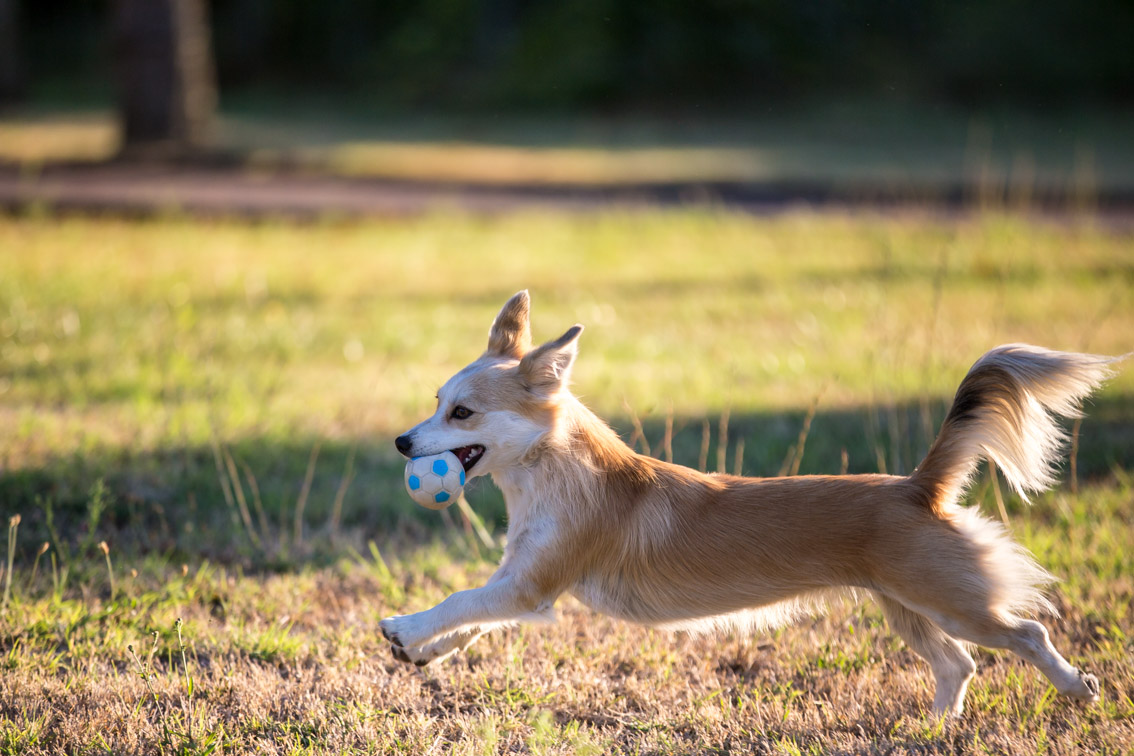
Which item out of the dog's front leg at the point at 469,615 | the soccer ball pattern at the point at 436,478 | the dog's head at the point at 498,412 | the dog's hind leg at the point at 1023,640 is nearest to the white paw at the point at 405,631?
the dog's front leg at the point at 469,615

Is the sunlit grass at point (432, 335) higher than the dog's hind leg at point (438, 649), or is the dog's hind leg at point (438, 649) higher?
the dog's hind leg at point (438, 649)

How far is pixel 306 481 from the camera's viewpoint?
535 cm

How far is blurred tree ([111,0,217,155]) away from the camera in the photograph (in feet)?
51.9

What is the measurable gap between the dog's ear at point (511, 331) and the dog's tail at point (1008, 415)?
163 centimetres

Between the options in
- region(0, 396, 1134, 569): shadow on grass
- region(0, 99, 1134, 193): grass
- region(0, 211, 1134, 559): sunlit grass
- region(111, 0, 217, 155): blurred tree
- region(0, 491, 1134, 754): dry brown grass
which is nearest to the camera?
region(0, 491, 1134, 754): dry brown grass

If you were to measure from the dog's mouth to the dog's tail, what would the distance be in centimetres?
158

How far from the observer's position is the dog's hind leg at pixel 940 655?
12.9 feet

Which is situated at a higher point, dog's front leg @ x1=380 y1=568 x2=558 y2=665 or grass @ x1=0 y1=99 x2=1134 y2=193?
dog's front leg @ x1=380 y1=568 x2=558 y2=665

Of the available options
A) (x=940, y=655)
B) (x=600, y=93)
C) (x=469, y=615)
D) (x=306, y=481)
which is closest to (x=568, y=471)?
(x=469, y=615)

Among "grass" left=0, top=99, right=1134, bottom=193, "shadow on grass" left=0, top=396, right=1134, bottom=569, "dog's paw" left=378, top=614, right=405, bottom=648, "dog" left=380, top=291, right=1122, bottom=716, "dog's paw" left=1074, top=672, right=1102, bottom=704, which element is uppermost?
"dog" left=380, top=291, right=1122, bottom=716

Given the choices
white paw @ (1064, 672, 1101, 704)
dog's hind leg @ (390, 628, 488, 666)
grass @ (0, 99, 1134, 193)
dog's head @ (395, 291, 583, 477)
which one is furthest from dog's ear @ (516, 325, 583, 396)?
grass @ (0, 99, 1134, 193)

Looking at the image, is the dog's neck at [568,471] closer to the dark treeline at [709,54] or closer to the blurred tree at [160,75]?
the blurred tree at [160,75]

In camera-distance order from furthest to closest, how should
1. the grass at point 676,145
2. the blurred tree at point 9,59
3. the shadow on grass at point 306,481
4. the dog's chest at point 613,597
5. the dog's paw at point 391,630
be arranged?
the blurred tree at point 9,59
the grass at point 676,145
the shadow on grass at point 306,481
the dog's chest at point 613,597
the dog's paw at point 391,630

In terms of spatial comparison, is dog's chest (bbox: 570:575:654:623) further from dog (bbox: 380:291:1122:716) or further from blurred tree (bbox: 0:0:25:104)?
blurred tree (bbox: 0:0:25:104)
